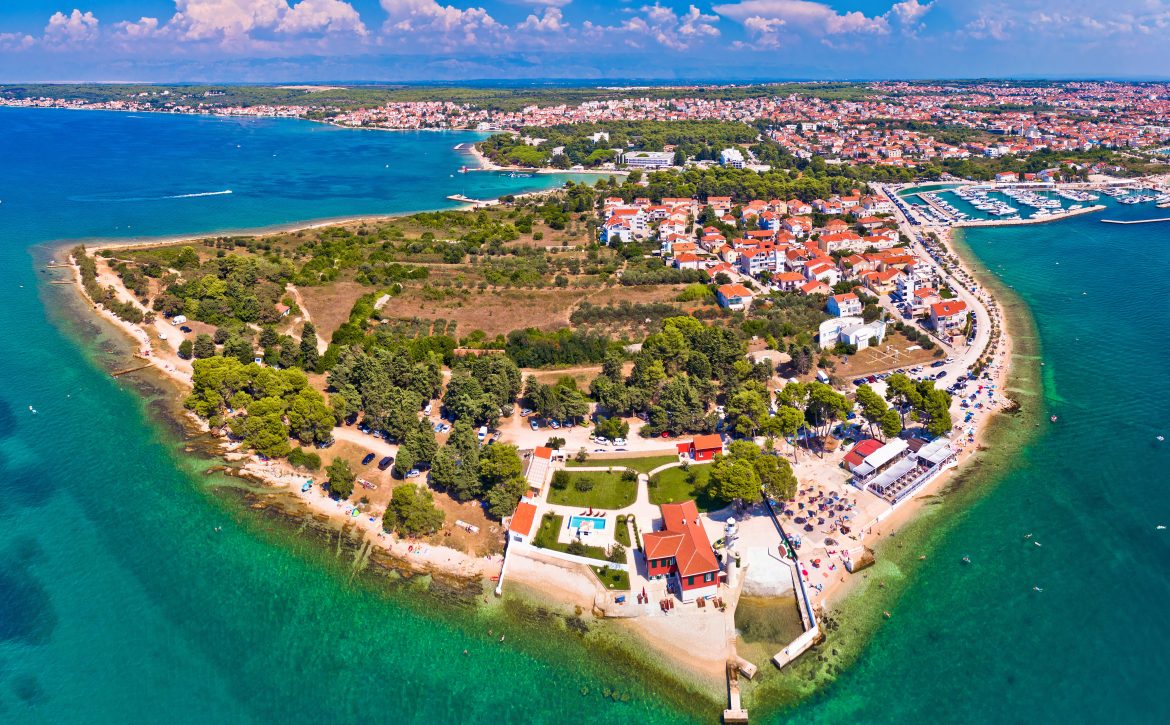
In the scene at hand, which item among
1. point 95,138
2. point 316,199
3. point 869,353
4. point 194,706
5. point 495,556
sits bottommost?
point 194,706

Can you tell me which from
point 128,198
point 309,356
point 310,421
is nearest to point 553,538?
point 310,421

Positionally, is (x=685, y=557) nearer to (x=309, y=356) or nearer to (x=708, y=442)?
(x=708, y=442)

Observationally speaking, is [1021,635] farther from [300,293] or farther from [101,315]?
[101,315]

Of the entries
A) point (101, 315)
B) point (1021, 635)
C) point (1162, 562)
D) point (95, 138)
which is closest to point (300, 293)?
point (101, 315)

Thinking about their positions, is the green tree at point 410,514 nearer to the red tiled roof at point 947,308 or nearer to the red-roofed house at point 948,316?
the red-roofed house at point 948,316

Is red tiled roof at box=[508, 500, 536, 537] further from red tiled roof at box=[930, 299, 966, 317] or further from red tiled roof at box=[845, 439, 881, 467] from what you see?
red tiled roof at box=[930, 299, 966, 317]

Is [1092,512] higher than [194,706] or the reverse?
higher

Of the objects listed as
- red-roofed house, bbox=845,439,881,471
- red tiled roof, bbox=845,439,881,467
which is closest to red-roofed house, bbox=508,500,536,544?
red-roofed house, bbox=845,439,881,471
